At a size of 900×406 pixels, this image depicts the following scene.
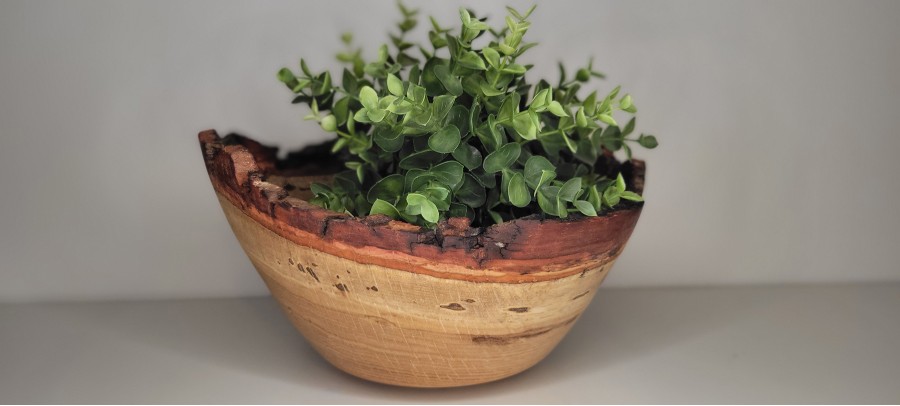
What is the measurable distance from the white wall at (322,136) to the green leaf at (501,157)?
0.48 metres

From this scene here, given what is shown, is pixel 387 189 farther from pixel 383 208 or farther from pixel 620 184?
pixel 620 184

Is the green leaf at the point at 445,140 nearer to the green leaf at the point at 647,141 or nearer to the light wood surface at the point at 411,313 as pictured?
the light wood surface at the point at 411,313

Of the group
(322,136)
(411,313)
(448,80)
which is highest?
(322,136)

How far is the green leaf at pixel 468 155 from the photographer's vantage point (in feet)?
3.51

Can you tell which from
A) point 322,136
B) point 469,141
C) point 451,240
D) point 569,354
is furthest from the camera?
point 322,136

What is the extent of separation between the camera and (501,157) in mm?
1057

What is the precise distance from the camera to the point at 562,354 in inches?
50.0

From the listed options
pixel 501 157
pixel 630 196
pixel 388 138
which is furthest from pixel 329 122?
pixel 630 196

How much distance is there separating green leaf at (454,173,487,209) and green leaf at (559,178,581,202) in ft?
0.31

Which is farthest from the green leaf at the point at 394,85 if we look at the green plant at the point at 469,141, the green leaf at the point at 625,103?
the green leaf at the point at 625,103

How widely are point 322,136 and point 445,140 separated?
19.5 inches

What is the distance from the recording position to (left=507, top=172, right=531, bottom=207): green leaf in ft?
3.43

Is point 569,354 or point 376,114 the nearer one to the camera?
point 376,114

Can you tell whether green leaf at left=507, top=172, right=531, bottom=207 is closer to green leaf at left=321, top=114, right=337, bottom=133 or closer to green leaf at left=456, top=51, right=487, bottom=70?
green leaf at left=456, top=51, right=487, bottom=70
